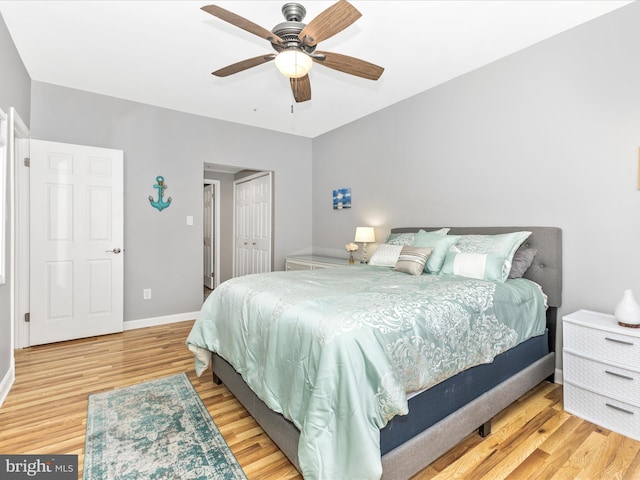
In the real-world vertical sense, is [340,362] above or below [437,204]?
below

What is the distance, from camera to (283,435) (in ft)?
4.99

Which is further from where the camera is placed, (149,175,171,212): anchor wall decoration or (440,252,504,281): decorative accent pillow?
(149,175,171,212): anchor wall decoration

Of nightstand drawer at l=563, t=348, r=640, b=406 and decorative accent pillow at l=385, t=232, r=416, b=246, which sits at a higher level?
decorative accent pillow at l=385, t=232, r=416, b=246

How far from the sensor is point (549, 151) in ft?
8.30

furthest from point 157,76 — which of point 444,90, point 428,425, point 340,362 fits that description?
point 428,425

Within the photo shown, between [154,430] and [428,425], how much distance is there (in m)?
1.50

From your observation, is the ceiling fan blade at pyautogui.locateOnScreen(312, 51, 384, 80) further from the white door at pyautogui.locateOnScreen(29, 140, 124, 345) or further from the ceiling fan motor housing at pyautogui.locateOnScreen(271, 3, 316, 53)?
the white door at pyautogui.locateOnScreen(29, 140, 124, 345)

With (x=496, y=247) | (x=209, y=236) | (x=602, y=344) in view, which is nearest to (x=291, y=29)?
(x=496, y=247)

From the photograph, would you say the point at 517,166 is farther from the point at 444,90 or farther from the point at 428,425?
the point at 428,425

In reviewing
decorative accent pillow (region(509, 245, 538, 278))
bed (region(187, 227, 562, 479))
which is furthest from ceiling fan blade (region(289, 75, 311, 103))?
decorative accent pillow (region(509, 245, 538, 278))

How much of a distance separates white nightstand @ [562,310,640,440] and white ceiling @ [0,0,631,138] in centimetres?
211

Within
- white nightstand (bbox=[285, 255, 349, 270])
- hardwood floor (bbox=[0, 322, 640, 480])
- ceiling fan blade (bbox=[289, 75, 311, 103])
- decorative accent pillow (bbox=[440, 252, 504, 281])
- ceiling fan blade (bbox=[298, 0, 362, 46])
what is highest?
ceiling fan blade (bbox=[298, 0, 362, 46])

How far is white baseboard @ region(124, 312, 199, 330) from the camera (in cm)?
379

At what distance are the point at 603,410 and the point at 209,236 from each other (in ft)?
19.3
